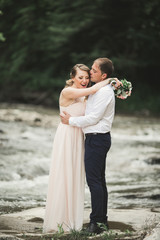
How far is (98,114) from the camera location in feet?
15.4

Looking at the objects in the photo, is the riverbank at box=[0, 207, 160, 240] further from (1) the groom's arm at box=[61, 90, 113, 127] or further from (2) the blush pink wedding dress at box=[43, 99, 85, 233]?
(1) the groom's arm at box=[61, 90, 113, 127]

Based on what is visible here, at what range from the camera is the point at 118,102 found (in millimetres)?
26453

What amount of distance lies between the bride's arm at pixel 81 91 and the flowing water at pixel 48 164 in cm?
225

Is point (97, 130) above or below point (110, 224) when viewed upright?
above

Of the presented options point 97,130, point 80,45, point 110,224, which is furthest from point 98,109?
point 80,45

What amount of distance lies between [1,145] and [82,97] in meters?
8.16

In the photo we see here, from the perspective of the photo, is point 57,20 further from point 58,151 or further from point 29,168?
point 58,151

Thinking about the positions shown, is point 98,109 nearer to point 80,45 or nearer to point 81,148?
point 81,148

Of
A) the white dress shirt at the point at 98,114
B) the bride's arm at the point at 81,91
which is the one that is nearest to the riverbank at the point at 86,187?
the white dress shirt at the point at 98,114

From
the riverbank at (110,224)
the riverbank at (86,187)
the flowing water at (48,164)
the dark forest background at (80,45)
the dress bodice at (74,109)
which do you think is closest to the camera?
the riverbank at (110,224)

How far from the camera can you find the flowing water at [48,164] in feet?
24.6

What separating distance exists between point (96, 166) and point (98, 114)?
0.57m

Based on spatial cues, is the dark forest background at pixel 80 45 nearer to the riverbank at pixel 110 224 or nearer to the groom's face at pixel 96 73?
the riverbank at pixel 110 224

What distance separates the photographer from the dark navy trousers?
4.77 metres
